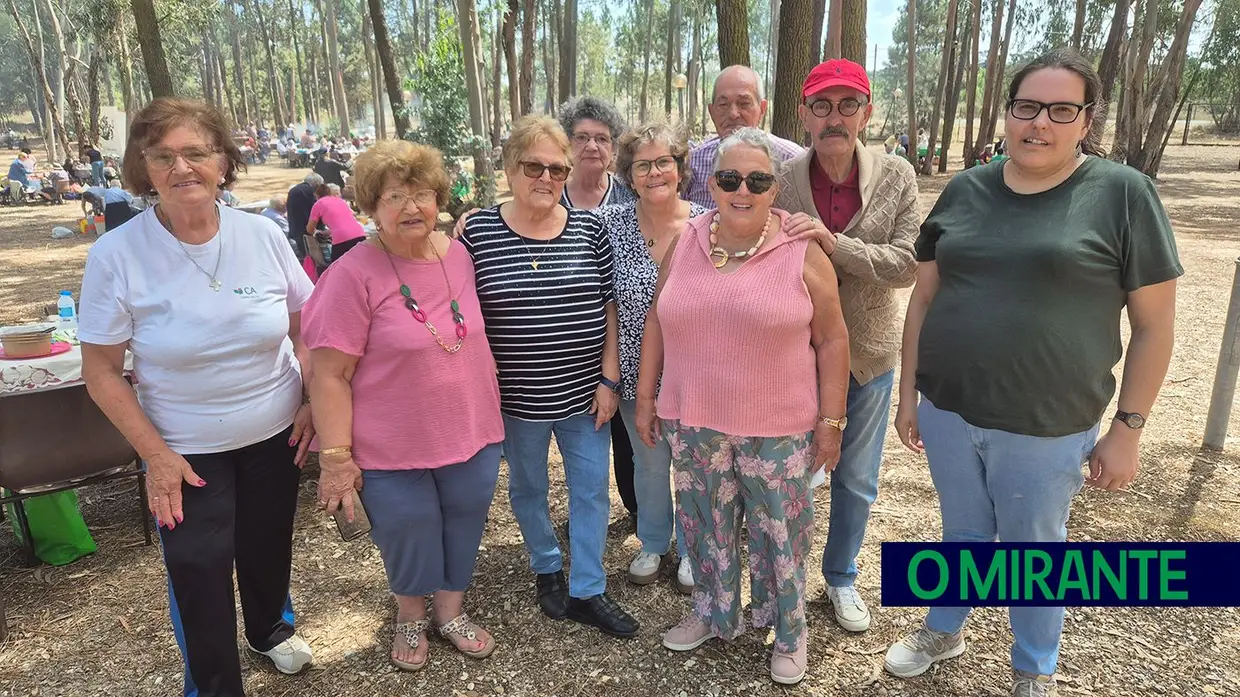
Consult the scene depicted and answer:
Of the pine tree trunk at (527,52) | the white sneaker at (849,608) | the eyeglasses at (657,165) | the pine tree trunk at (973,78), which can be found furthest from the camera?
the pine tree trunk at (973,78)

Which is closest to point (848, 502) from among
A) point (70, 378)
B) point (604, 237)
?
point (604, 237)

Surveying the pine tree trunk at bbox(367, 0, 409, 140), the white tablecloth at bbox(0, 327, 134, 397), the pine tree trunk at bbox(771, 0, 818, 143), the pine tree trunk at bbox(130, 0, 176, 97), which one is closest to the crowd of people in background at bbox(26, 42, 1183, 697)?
the white tablecloth at bbox(0, 327, 134, 397)

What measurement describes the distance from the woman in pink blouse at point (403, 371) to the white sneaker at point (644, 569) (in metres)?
0.92

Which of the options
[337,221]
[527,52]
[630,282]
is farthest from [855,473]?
[527,52]

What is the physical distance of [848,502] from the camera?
2.73m

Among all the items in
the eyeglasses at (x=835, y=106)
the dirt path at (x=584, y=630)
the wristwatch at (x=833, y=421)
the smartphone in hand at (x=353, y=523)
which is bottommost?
the dirt path at (x=584, y=630)

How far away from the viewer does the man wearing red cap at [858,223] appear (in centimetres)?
238

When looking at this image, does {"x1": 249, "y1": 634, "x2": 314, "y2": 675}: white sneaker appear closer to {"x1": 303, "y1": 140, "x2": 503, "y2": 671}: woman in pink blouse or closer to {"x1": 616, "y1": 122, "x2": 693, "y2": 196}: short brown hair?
{"x1": 303, "y1": 140, "x2": 503, "y2": 671}: woman in pink blouse

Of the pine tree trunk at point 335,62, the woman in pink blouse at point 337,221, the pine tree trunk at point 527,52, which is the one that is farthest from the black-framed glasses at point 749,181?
the pine tree trunk at point 335,62

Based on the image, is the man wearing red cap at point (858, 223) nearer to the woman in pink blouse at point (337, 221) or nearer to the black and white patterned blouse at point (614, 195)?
the black and white patterned blouse at point (614, 195)

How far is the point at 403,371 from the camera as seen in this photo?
2.27 m

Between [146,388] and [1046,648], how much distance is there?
2.84 meters

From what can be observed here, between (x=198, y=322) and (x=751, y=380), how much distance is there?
5.31ft

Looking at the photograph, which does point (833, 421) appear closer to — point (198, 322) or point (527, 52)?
point (198, 322)
